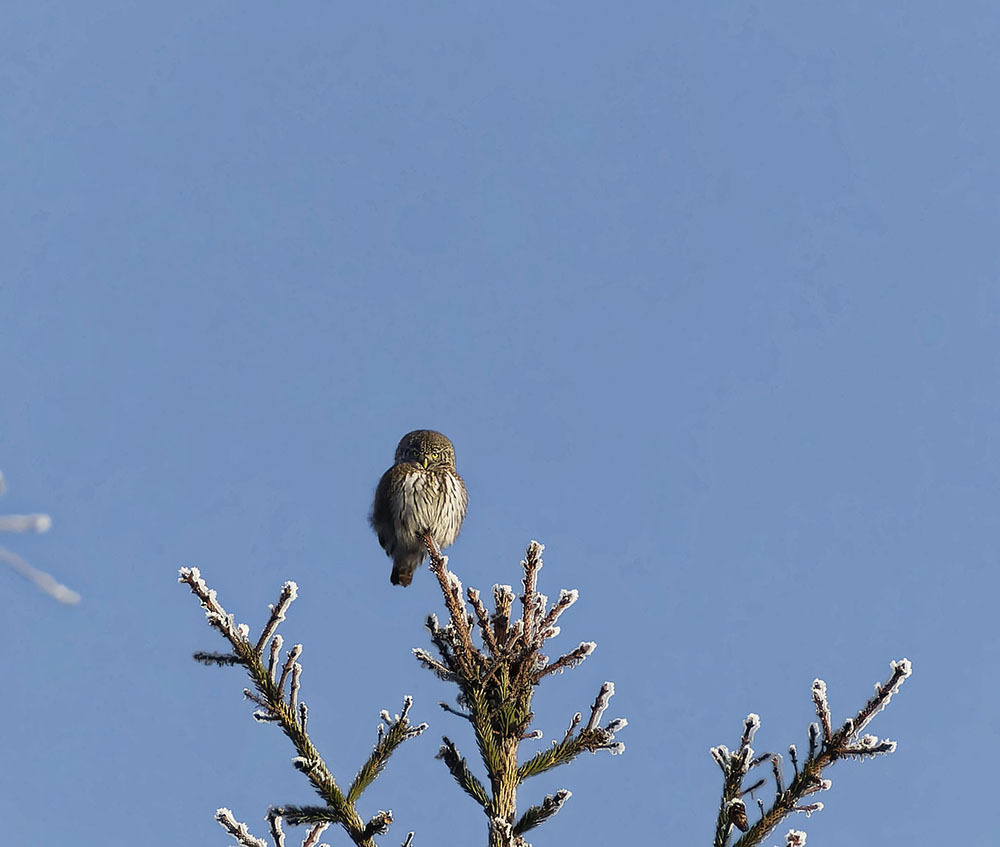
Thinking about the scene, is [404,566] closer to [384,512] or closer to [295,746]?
[384,512]

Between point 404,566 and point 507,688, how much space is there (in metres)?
5.58

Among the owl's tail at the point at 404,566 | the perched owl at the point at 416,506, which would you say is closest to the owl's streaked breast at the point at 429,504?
the perched owl at the point at 416,506

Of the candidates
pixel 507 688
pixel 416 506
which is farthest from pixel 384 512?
pixel 507 688

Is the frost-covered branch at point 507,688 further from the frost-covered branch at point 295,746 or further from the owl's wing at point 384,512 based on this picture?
the owl's wing at point 384,512

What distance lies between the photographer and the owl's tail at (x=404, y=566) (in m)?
10.9

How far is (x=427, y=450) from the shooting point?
451 inches

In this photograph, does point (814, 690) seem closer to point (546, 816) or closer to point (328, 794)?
point (546, 816)

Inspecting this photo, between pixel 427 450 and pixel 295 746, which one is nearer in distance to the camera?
pixel 295 746

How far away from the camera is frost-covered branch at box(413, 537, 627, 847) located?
5.36 meters

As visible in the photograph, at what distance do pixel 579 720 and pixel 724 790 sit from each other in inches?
34.8

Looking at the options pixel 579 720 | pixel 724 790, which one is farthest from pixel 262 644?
pixel 724 790

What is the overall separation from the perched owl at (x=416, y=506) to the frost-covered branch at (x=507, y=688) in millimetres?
4681

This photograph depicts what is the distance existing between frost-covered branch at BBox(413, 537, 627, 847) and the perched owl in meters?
4.68

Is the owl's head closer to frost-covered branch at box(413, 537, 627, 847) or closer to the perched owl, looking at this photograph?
the perched owl
